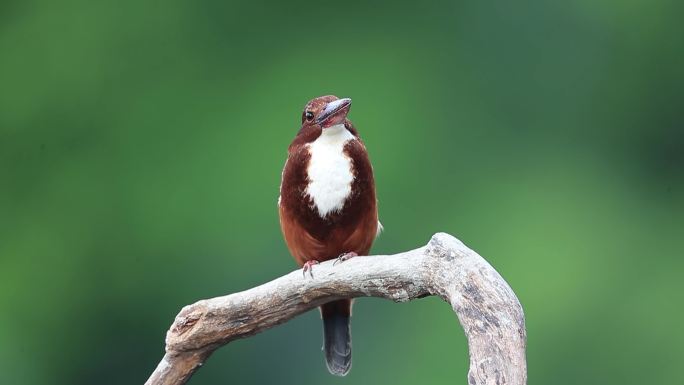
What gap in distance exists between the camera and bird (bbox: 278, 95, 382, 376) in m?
2.72

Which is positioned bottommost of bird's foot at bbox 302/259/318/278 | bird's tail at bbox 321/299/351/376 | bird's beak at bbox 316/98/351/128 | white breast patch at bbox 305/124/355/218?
bird's tail at bbox 321/299/351/376

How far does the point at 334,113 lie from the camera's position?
2646mm

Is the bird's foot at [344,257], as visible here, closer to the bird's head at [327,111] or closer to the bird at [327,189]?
the bird at [327,189]

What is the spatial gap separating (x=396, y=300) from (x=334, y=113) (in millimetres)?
444

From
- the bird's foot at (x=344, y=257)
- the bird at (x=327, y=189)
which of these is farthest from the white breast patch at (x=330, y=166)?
the bird's foot at (x=344, y=257)

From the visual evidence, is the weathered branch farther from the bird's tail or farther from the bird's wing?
the bird's tail

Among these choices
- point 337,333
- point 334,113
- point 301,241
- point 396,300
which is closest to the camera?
point 396,300

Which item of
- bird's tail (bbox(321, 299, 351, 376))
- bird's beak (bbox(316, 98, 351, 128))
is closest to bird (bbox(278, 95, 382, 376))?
bird's beak (bbox(316, 98, 351, 128))

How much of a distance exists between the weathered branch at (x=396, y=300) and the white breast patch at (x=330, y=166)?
173mm

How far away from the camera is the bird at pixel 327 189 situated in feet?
8.94

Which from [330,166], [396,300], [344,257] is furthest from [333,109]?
[396,300]

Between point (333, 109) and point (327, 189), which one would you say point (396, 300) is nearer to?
point (327, 189)

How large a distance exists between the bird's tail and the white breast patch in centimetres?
39

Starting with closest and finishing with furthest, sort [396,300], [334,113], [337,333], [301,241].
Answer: [396,300], [334,113], [301,241], [337,333]
